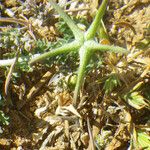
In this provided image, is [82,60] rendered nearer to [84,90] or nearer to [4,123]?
[84,90]

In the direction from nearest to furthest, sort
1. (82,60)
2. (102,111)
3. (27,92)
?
(82,60) → (102,111) → (27,92)

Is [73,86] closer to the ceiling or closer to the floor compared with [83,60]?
closer to the floor

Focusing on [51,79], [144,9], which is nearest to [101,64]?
[51,79]

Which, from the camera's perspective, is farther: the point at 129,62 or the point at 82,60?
the point at 129,62

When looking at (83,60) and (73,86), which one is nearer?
(83,60)

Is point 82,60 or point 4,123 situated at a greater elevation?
point 82,60

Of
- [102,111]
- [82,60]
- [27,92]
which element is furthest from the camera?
[27,92]

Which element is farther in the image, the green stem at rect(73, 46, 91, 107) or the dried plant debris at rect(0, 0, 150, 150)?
the dried plant debris at rect(0, 0, 150, 150)

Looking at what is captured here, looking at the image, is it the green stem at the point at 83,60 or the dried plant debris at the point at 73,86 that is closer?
the green stem at the point at 83,60
